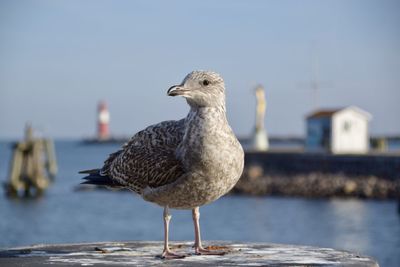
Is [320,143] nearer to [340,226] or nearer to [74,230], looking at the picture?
[340,226]

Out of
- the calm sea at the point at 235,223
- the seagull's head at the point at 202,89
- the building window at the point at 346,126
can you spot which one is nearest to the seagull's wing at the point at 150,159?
the seagull's head at the point at 202,89

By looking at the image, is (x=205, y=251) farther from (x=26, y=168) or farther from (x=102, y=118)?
(x=102, y=118)

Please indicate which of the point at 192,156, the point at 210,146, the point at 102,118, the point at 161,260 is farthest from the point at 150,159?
the point at 102,118

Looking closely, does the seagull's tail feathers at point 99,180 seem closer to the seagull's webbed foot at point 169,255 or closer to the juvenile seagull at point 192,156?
the juvenile seagull at point 192,156

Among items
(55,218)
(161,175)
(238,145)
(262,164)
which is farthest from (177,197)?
(262,164)

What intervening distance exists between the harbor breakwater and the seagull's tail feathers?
43721 millimetres

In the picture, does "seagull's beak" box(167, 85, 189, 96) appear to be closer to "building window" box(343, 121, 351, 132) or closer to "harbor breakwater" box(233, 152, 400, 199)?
"harbor breakwater" box(233, 152, 400, 199)

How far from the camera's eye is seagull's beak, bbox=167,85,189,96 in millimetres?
5168

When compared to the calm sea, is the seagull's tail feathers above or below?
above

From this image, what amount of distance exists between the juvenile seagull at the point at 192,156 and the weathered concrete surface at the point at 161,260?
9.2 inches

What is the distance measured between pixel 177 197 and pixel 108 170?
85 centimetres

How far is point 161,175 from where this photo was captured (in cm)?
557

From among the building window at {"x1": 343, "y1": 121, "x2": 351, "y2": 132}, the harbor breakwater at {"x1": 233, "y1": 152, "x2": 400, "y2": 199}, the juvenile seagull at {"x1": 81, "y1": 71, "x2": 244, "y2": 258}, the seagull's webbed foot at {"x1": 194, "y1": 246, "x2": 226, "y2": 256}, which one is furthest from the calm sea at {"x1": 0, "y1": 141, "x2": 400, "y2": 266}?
the juvenile seagull at {"x1": 81, "y1": 71, "x2": 244, "y2": 258}

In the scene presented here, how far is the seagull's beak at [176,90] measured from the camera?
5168 mm
